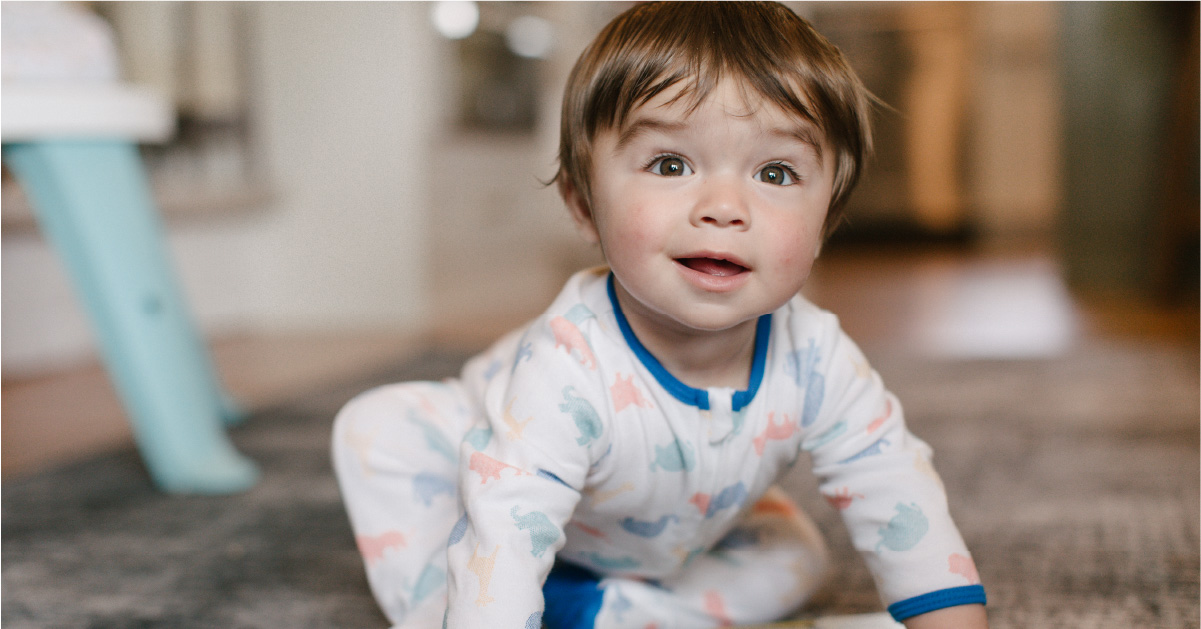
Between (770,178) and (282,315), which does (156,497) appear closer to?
(770,178)

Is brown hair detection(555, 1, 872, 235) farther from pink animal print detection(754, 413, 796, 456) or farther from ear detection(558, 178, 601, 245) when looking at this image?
pink animal print detection(754, 413, 796, 456)

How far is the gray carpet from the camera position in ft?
2.14

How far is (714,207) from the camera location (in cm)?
47

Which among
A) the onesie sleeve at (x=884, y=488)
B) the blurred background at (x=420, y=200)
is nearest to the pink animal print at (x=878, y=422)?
the onesie sleeve at (x=884, y=488)

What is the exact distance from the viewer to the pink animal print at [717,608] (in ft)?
2.04

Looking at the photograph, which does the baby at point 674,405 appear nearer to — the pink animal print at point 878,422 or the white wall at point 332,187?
the pink animal print at point 878,422

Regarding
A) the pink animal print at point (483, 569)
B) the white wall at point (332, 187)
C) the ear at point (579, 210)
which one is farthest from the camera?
the white wall at point (332, 187)

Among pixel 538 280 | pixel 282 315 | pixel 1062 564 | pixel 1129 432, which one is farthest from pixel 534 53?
pixel 1062 564

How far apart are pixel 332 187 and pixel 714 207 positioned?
1773 millimetres

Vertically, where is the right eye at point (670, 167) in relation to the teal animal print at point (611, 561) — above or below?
Answer: above

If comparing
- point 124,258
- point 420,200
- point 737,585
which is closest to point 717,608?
point 737,585

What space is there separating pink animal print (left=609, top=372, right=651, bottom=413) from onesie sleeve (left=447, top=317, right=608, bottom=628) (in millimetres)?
13

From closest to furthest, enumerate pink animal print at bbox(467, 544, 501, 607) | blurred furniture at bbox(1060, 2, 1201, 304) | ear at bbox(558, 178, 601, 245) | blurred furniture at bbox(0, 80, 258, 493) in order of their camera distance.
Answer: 1. pink animal print at bbox(467, 544, 501, 607)
2. ear at bbox(558, 178, 601, 245)
3. blurred furniture at bbox(0, 80, 258, 493)
4. blurred furniture at bbox(1060, 2, 1201, 304)

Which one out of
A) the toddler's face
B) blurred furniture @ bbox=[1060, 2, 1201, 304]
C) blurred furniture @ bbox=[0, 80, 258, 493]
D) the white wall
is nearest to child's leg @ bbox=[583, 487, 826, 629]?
the toddler's face
